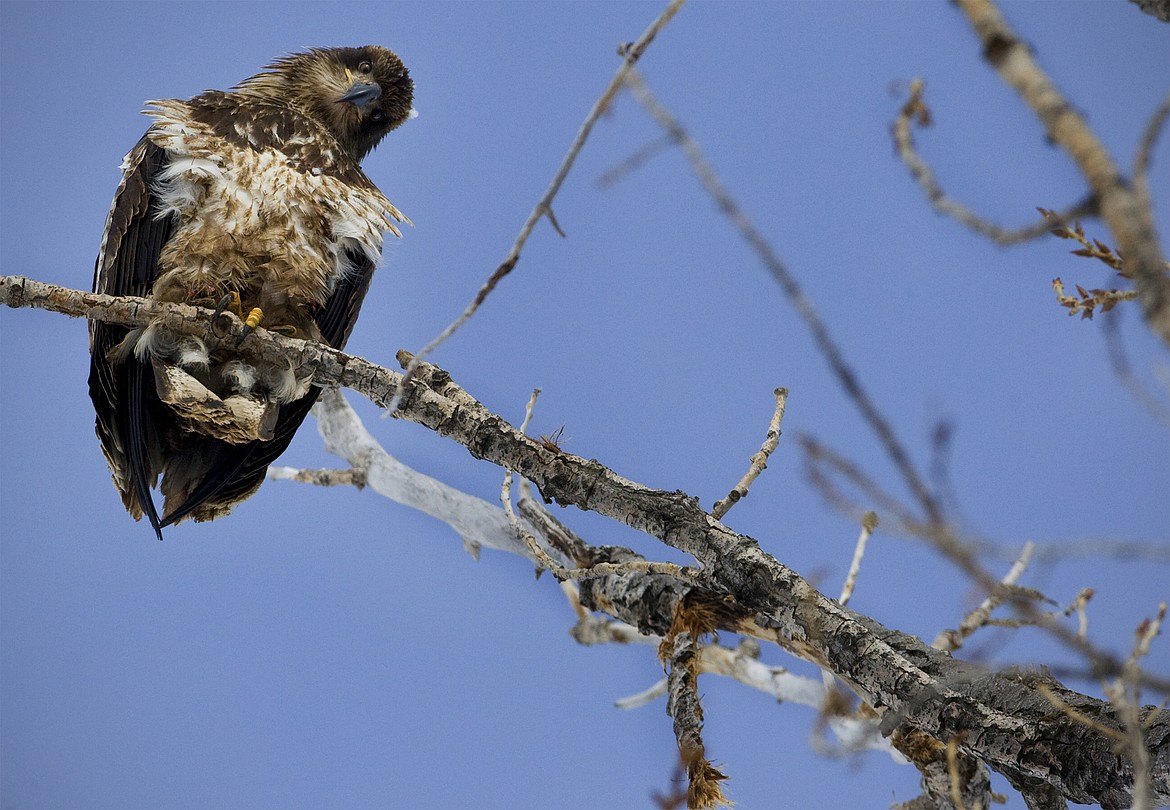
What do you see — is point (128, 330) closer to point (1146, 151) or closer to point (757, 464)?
point (757, 464)

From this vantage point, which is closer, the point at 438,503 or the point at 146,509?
the point at 146,509

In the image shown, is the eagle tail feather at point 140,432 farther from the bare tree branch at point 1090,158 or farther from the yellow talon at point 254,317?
the bare tree branch at point 1090,158

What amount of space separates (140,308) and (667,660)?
177cm

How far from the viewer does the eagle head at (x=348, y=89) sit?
387cm

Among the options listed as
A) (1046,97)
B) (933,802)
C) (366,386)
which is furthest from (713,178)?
(933,802)

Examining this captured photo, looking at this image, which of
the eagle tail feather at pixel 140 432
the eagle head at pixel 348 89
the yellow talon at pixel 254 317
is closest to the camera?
the yellow talon at pixel 254 317

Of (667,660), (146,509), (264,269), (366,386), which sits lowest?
(667,660)

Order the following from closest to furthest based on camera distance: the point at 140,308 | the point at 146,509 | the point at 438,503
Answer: the point at 140,308, the point at 146,509, the point at 438,503

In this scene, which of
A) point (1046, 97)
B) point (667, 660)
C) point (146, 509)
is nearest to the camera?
point (1046, 97)

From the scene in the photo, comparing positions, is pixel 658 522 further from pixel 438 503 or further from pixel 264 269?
pixel 438 503

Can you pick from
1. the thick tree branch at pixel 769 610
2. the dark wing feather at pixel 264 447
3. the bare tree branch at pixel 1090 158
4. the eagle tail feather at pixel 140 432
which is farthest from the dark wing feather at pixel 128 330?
the bare tree branch at pixel 1090 158

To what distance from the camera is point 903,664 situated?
2129 mm

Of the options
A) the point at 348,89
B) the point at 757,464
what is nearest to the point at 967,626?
the point at 757,464

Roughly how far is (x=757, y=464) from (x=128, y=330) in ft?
6.79
